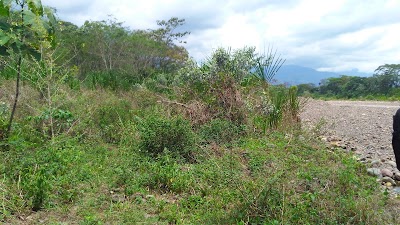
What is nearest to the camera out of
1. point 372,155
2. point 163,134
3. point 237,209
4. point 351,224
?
point 351,224

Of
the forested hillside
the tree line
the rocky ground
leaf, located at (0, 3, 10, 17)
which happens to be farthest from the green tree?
leaf, located at (0, 3, 10, 17)

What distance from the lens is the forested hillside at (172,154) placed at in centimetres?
352

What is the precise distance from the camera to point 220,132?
6391 millimetres

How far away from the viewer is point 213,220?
3439 millimetres

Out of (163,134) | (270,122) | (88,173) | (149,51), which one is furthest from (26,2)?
(149,51)

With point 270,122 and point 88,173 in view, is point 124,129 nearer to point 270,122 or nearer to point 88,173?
point 88,173

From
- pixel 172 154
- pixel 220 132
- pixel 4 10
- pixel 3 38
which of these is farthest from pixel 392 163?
pixel 4 10

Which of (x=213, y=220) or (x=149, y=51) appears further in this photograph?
(x=149, y=51)

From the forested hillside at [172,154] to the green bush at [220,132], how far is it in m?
0.02

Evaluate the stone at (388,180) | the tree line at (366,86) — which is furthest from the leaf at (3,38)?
the tree line at (366,86)

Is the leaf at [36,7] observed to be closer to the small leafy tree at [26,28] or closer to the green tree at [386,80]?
the small leafy tree at [26,28]

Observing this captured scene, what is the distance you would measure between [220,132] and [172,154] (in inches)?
51.9

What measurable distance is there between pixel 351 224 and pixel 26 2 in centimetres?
385

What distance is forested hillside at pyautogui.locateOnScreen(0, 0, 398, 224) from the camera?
11.5ft
